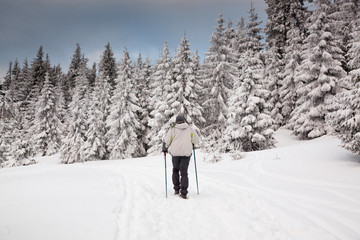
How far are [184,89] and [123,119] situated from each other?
28.1ft

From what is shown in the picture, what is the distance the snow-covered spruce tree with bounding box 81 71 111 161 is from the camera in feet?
85.3

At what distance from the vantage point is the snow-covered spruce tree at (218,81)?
2350cm

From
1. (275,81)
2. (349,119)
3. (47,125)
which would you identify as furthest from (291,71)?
(47,125)

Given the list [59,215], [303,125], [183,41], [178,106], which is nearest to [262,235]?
[59,215]

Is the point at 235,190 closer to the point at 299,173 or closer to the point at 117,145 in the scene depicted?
the point at 299,173

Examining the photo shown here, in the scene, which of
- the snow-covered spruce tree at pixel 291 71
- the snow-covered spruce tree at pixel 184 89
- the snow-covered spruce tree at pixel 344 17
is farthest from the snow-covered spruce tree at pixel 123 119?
the snow-covered spruce tree at pixel 344 17

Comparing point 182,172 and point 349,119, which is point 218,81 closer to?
point 349,119

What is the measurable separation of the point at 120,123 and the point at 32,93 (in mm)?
35733

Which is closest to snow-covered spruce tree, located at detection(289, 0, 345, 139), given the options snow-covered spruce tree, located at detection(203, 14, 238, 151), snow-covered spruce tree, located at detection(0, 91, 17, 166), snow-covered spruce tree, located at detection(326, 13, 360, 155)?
snow-covered spruce tree, located at detection(203, 14, 238, 151)

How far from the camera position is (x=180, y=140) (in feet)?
18.8

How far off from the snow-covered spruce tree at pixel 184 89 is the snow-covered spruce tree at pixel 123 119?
5786mm

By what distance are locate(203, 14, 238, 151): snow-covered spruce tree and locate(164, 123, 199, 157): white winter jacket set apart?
57.6ft

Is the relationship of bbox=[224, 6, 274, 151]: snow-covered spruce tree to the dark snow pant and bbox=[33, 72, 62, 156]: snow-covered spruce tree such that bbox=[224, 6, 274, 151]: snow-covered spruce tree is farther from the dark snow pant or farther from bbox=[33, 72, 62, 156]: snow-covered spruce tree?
bbox=[33, 72, 62, 156]: snow-covered spruce tree

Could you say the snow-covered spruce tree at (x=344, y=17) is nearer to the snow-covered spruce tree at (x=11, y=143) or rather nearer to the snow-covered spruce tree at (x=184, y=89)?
the snow-covered spruce tree at (x=184, y=89)
